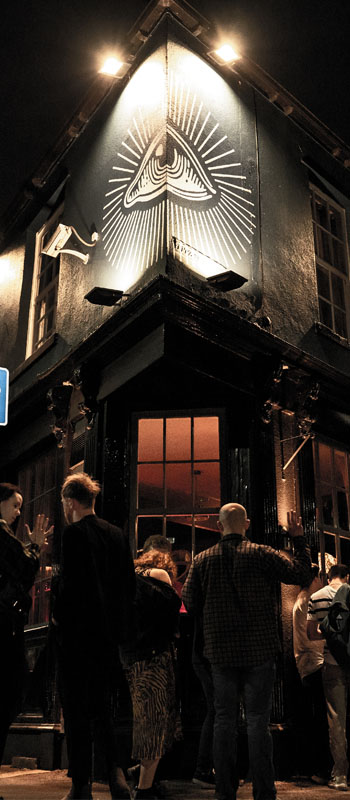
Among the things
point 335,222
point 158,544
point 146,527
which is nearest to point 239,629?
point 158,544

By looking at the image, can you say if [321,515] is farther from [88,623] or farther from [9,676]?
[9,676]

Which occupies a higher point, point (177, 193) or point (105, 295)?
point (177, 193)

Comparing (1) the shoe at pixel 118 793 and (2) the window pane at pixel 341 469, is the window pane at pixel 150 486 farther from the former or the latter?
(1) the shoe at pixel 118 793

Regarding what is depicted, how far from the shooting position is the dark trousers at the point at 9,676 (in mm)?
4410

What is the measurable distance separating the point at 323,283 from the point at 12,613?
6.99 metres

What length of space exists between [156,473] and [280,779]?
3132 mm

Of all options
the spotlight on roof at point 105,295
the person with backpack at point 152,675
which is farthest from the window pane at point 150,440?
the person with backpack at point 152,675

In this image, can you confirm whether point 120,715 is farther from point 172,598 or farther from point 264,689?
point 264,689

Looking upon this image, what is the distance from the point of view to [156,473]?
8.10 m

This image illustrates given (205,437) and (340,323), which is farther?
(340,323)

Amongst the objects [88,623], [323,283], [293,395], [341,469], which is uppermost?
[323,283]

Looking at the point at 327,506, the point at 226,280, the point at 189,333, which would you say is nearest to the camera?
the point at 189,333

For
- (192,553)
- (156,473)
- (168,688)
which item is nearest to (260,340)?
(156,473)

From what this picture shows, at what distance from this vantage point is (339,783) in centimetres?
626
